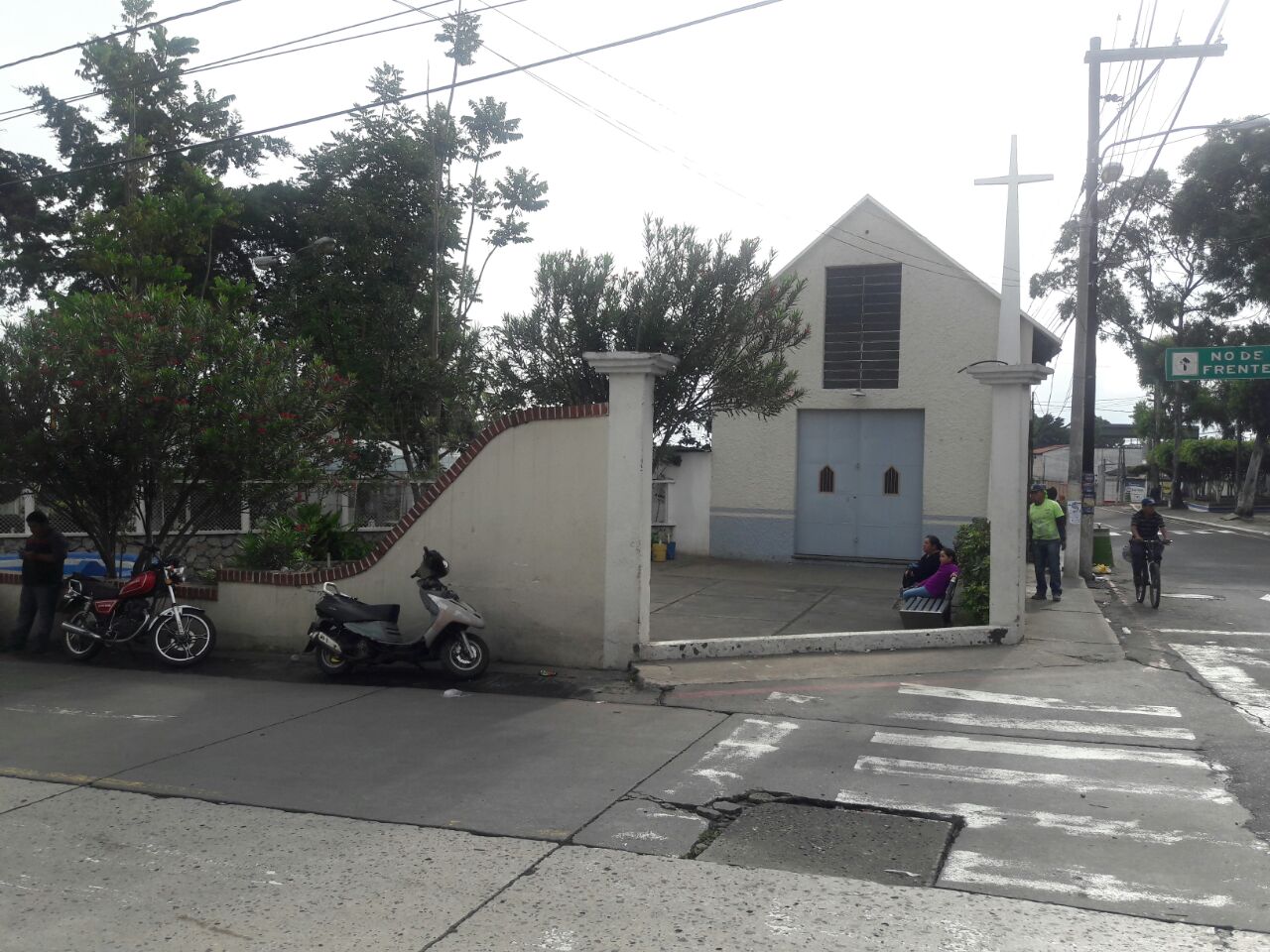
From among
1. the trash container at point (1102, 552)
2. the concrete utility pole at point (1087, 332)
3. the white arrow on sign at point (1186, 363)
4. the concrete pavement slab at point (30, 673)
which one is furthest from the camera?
the white arrow on sign at point (1186, 363)

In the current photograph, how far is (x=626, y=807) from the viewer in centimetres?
611

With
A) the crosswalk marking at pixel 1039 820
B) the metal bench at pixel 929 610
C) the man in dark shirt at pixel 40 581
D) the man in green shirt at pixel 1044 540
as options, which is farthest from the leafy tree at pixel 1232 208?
the man in dark shirt at pixel 40 581

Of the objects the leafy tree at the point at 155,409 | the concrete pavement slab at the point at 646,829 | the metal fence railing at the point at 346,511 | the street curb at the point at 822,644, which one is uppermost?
the leafy tree at the point at 155,409

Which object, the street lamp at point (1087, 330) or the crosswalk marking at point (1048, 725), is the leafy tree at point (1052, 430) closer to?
the street lamp at point (1087, 330)

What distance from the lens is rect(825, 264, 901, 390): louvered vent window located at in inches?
826

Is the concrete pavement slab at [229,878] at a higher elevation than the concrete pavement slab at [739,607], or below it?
below

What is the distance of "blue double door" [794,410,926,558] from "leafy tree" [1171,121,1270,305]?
1005 inches

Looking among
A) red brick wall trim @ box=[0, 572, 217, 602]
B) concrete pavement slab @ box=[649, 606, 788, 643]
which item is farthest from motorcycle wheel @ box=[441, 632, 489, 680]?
red brick wall trim @ box=[0, 572, 217, 602]

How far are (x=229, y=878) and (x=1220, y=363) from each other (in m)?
22.7

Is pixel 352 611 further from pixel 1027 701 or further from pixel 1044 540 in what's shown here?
pixel 1044 540

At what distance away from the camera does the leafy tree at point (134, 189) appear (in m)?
22.4

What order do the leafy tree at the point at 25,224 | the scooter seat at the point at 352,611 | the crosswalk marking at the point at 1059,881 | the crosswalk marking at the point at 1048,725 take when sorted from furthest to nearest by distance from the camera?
the leafy tree at the point at 25,224
the scooter seat at the point at 352,611
the crosswalk marking at the point at 1048,725
the crosswalk marking at the point at 1059,881

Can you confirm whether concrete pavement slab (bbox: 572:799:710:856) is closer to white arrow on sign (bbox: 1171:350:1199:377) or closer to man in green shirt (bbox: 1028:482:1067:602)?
man in green shirt (bbox: 1028:482:1067:602)

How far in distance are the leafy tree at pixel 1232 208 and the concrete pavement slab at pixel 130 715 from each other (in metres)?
39.8
